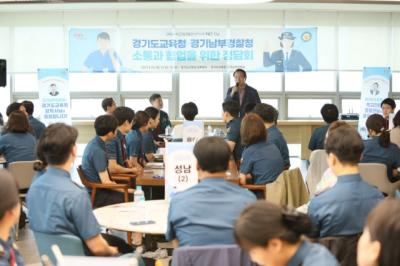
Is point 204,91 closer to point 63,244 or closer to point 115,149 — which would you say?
point 115,149

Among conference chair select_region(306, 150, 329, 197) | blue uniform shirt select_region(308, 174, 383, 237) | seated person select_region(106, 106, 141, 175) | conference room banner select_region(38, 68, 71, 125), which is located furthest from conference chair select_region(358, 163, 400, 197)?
conference room banner select_region(38, 68, 71, 125)

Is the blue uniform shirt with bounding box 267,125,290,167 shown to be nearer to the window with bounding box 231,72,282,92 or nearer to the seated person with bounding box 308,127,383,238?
the seated person with bounding box 308,127,383,238

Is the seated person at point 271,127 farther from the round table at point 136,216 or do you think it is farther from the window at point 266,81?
the window at point 266,81

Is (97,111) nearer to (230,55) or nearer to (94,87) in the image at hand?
(94,87)

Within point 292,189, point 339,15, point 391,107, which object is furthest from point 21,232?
point 339,15

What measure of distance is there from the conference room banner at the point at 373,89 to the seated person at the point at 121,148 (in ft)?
19.5

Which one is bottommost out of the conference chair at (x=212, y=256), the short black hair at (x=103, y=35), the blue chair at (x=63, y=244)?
the blue chair at (x=63, y=244)

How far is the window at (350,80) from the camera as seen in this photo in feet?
43.3

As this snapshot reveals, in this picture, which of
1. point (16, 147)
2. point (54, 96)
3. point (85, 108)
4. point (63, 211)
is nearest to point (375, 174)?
point (63, 211)

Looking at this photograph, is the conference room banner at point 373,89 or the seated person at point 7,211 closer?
the seated person at point 7,211

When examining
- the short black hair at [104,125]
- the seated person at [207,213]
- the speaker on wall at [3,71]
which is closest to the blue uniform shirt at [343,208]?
the seated person at [207,213]

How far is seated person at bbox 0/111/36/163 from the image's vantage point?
6.84 m

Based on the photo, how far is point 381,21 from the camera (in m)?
12.9

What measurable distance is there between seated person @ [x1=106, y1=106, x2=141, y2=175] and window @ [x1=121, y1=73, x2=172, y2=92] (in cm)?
636
